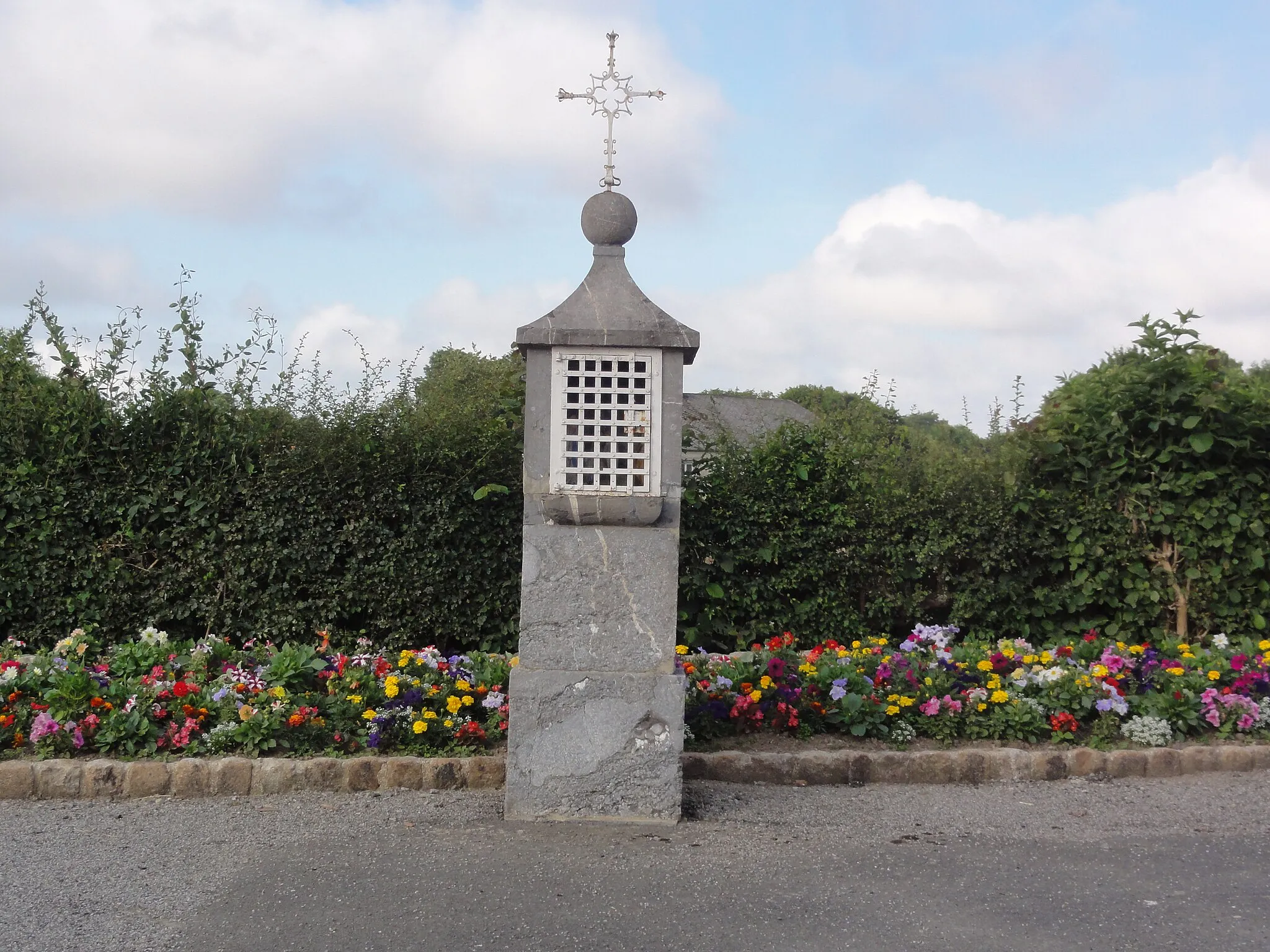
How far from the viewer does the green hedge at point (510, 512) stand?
6.49m

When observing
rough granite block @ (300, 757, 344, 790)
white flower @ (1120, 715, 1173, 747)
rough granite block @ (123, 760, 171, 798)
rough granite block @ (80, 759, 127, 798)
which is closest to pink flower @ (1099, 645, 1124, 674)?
white flower @ (1120, 715, 1173, 747)

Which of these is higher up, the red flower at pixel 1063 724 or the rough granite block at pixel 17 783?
the red flower at pixel 1063 724

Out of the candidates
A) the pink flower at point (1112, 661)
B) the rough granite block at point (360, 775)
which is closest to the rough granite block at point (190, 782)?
the rough granite block at point (360, 775)

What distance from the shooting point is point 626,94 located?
456cm

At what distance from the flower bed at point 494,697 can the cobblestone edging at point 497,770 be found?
0.16 metres

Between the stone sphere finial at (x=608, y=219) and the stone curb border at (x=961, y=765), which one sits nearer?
the stone sphere finial at (x=608, y=219)

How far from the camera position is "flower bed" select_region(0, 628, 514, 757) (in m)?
4.96

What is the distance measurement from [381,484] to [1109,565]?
4.92 meters

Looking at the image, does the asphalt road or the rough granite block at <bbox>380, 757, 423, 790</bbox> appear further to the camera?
the rough granite block at <bbox>380, 757, 423, 790</bbox>

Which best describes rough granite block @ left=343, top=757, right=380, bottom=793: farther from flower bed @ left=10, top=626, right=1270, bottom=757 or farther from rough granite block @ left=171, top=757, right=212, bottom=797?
rough granite block @ left=171, top=757, right=212, bottom=797

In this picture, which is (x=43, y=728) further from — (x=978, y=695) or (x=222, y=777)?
(x=978, y=695)

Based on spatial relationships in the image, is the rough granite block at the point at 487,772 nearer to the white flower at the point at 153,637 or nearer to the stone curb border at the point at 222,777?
the stone curb border at the point at 222,777

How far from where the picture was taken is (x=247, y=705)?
5.08 m

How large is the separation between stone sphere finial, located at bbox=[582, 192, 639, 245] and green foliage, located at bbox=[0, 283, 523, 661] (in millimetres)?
2257
